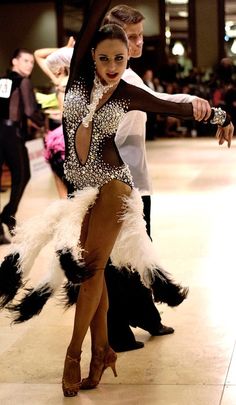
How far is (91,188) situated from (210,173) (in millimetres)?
8092

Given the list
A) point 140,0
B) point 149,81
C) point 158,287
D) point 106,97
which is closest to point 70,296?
point 158,287

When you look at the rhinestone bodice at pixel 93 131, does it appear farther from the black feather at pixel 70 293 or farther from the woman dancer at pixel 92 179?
the black feather at pixel 70 293

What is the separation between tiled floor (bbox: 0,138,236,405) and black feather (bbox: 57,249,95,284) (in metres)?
0.51

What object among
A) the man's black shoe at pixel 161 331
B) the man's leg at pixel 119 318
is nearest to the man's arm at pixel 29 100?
the man's black shoe at pixel 161 331

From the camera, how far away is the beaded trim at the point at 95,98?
3354 mm

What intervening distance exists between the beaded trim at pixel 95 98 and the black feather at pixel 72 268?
0.52 meters

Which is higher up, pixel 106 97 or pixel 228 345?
pixel 106 97

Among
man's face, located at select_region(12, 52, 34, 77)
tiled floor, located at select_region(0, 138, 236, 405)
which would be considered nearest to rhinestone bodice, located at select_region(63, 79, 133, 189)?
tiled floor, located at select_region(0, 138, 236, 405)

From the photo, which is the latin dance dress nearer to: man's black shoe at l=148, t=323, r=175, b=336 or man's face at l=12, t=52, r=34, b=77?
man's black shoe at l=148, t=323, r=175, b=336

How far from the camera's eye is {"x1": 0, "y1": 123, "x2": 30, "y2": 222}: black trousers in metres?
7.25

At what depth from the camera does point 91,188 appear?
11.2 ft

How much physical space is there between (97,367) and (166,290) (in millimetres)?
462

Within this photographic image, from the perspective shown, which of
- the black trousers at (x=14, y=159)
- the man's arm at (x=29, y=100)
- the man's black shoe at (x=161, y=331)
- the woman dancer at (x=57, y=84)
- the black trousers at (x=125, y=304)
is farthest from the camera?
the black trousers at (x=14, y=159)

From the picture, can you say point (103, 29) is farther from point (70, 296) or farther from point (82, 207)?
point (70, 296)
